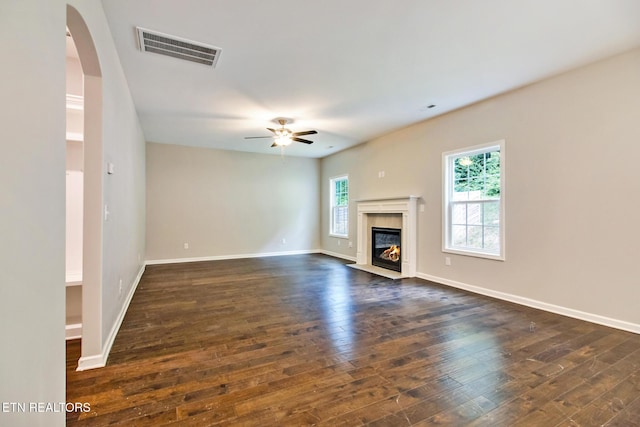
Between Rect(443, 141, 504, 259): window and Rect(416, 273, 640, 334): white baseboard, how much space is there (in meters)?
0.50

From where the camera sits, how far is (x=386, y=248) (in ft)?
20.1

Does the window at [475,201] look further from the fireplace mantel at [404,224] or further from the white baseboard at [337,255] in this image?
the white baseboard at [337,255]

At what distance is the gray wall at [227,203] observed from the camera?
6746 mm

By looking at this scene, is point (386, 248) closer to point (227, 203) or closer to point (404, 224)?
point (404, 224)

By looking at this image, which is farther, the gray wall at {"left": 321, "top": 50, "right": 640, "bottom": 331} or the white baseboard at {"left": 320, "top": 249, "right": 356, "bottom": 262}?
the white baseboard at {"left": 320, "top": 249, "right": 356, "bottom": 262}

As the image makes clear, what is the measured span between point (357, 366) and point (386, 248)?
4078mm

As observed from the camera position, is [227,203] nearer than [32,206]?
No

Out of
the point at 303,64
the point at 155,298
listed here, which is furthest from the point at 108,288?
the point at 303,64

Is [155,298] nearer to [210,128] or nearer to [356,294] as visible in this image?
[356,294]

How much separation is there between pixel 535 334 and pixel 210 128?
18.4 ft

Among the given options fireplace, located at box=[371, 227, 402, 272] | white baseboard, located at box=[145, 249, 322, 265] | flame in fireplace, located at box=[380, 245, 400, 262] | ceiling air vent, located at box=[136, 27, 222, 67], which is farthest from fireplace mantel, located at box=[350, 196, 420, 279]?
ceiling air vent, located at box=[136, 27, 222, 67]

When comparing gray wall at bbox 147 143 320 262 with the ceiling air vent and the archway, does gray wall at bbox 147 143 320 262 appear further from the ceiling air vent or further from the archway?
the archway

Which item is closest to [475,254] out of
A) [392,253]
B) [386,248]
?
[392,253]

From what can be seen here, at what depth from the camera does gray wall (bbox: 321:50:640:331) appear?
9.66 ft
